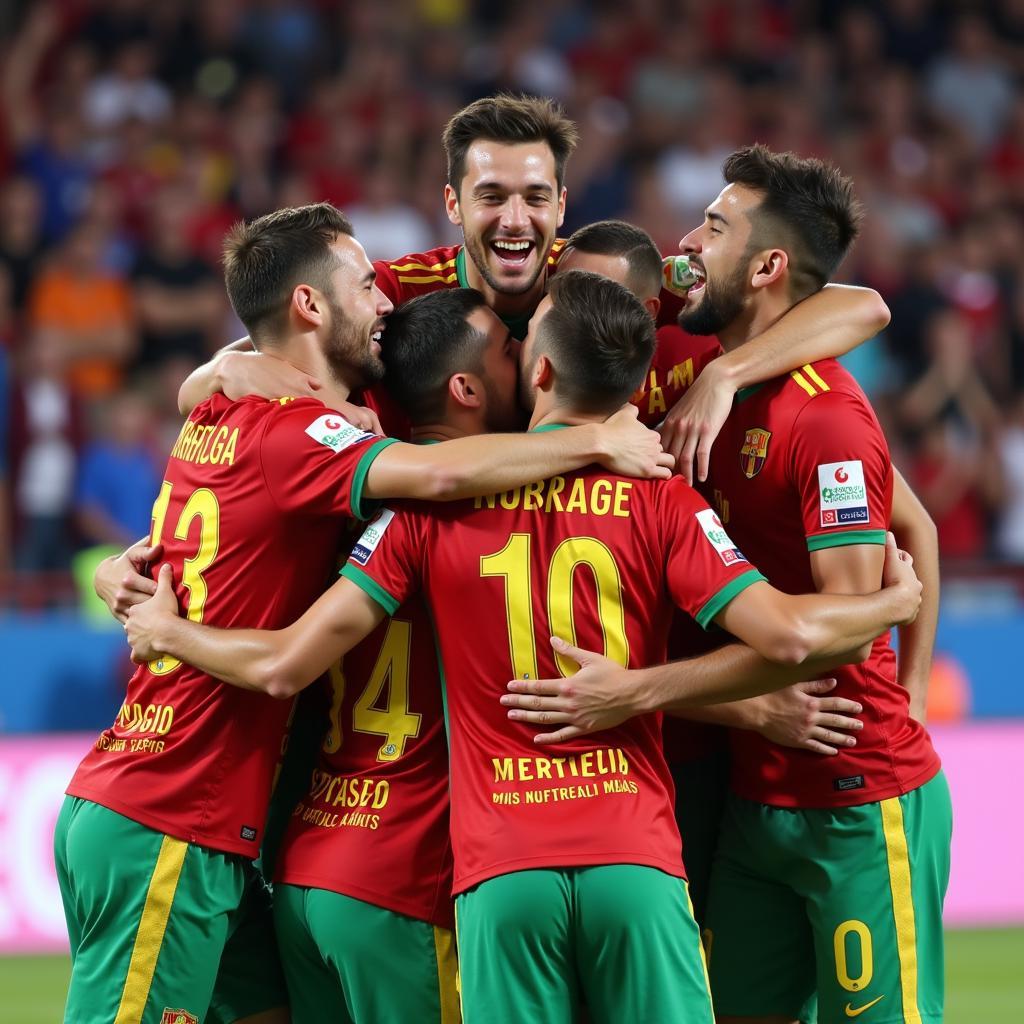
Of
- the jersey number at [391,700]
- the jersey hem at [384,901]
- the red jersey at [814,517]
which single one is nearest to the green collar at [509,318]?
the red jersey at [814,517]

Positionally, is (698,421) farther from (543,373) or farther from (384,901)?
(384,901)

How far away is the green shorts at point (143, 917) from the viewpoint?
4262 mm

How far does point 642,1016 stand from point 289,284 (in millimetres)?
2140

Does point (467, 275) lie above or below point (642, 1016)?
above

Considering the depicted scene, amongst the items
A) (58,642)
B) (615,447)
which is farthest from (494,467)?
(58,642)

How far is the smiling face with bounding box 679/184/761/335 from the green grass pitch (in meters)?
3.72

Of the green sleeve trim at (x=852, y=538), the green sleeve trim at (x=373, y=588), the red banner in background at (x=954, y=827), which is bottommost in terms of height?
the red banner in background at (x=954, y=827)

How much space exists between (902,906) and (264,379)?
88.4 inches

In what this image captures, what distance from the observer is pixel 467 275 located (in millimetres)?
5199

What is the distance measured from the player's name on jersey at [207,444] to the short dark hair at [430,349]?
0.48 meters

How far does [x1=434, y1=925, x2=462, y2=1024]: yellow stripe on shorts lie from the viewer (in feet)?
14.0

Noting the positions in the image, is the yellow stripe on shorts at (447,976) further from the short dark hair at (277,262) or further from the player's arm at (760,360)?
the short dark hair at (277,262)

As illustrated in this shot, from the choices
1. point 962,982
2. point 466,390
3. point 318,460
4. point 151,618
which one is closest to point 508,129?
point 466,390

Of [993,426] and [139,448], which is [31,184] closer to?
[139,448]
